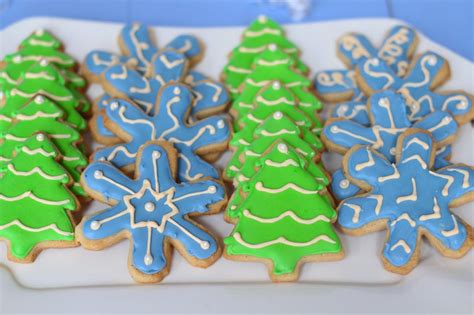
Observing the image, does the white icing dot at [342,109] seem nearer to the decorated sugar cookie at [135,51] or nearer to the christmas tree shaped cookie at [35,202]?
A: the decorated sugar cookie at [135,51]

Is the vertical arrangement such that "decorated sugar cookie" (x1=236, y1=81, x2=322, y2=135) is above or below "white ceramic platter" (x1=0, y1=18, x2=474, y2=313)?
above

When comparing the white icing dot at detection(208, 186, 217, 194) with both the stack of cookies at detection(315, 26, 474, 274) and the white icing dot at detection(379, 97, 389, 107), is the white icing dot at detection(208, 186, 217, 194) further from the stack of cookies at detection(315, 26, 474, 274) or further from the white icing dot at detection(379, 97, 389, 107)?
the white icing dot at detection(379, 97, 389, 107)

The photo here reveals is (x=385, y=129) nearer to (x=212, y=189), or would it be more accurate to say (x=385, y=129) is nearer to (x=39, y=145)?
(x=212, y=189)

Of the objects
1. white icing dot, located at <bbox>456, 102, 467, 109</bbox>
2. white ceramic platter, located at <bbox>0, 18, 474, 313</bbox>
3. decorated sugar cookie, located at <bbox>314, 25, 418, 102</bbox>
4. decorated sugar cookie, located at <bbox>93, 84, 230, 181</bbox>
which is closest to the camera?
white ceramic platter, located at <bbox>0, 18, 474, 313</bbox>

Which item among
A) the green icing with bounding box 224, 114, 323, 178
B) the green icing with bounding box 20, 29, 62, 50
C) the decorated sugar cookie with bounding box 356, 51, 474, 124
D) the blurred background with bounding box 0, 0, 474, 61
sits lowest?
the green icing with bounding box 224, 114, 323, 178

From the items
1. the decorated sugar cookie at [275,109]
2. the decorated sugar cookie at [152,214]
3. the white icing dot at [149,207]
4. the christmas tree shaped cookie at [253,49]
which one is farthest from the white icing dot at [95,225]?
the christmas tree shaped cookie at [253,49]

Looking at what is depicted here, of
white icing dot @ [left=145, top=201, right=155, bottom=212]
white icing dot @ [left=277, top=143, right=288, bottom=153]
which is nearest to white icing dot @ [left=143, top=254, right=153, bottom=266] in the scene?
white icing dot @ [left=145, top=201, right=155, bottom=212]

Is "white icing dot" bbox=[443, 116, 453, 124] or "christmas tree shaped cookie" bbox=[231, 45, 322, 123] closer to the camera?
"white icing dot" bbox=[443, 116, 453, 124]
